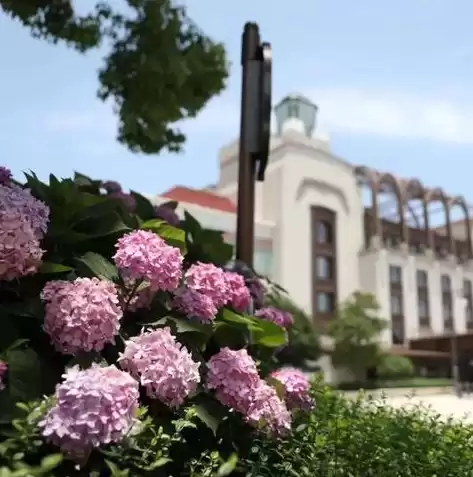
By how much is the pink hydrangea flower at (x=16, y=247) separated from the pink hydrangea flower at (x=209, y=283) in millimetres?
613

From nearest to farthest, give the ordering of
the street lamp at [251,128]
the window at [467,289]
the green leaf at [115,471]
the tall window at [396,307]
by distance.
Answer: the green leaf at [115,471]
the street lamp at [251,128]
the tall window at [396,307]
the window at [467,289]

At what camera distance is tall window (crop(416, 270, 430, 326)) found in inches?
1657

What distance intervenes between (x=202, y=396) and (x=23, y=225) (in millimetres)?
812

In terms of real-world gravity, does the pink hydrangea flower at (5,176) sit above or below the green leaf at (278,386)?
above

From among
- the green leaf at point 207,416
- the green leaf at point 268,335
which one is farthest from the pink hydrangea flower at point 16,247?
the green leaf at point 268,335

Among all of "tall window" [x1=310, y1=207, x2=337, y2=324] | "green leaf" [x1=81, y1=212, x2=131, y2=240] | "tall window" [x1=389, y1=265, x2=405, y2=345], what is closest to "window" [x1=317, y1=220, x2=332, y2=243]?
"tall window" [x1=310, y1=207, x2=337, y2=324]

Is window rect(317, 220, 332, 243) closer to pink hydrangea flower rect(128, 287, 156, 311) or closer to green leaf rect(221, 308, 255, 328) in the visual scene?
green leaf rect(221, 308, 255, 328)

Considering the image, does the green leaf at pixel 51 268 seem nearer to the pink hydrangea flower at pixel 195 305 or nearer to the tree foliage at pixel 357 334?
the pink hydrangea flower at pixel 195 305

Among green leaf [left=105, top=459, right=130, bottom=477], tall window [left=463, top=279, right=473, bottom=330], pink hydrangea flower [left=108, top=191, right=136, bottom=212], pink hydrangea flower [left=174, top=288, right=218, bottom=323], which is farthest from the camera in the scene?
tall window [left=463, top=279, right=473, bottom=330]

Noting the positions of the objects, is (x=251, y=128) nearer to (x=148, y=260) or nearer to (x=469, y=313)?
(x=148, y=260)

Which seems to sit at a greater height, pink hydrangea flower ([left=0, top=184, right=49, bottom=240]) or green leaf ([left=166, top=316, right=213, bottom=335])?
pink hydrangea flower ([left=0, top=184, right=49, bottom=240])

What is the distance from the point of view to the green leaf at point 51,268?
1977 millimetres

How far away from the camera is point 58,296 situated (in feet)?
6.04

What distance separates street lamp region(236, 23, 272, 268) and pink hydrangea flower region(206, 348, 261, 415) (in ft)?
5.23
